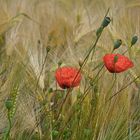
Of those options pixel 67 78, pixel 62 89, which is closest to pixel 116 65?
pixel 67 78

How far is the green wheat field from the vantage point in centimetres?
118

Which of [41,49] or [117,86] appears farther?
[41,49]

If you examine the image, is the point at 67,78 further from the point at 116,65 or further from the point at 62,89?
the point at 62,89

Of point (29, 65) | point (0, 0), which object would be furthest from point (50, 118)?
point (0, 0)

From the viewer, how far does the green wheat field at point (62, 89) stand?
1.18 m

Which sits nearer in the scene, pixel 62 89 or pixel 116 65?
pixel 116 65

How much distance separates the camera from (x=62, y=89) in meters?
1.36

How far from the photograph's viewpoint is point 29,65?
142 centimetres

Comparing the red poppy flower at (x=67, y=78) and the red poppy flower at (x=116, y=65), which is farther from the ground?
the red poppy flower at (x=116, y=65)

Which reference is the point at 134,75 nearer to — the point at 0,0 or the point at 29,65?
the point at 29,65

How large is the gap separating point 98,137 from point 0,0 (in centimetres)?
95

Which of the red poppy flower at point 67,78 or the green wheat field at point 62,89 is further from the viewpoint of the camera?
the green wheat field at point 62,89

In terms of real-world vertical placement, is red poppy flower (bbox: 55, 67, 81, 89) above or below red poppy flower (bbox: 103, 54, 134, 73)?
below

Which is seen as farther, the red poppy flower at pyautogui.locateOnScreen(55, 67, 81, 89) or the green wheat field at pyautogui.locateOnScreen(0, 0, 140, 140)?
the green wheat field at pyautogui.locateOnScreen(0, 0, 140, 140)
